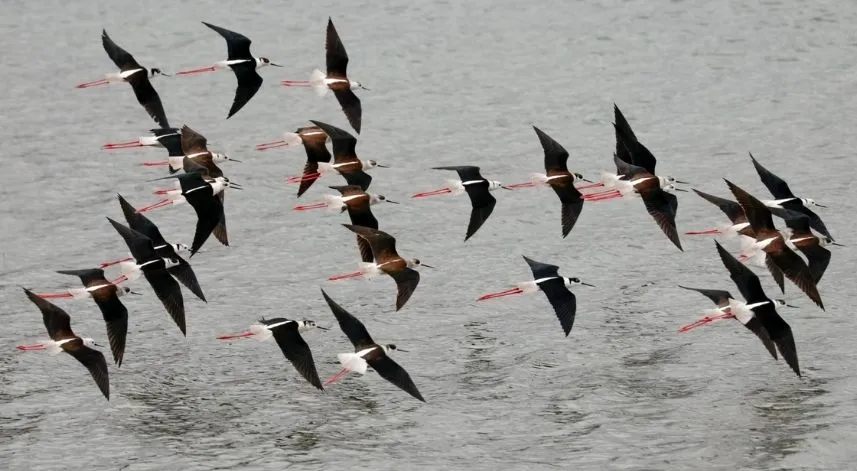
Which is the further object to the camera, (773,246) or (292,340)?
(773,246)

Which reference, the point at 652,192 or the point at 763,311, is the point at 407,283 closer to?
the point at 652,192

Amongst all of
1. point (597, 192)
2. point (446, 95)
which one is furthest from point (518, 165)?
point (446, 95)

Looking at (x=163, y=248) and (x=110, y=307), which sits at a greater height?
(x=163, y=248)

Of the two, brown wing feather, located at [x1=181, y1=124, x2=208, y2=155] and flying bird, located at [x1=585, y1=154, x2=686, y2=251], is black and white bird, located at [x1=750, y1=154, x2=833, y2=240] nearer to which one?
flying bird, located at [x1=585, y1=154, x2=686, y2=251]

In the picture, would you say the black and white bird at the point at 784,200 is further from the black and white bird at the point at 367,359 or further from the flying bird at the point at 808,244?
the black and white bird at the point at 367,359

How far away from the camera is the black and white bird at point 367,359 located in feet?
55.1

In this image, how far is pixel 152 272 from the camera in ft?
58.3

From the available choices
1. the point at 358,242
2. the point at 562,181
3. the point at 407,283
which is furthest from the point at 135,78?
the point at 562,181

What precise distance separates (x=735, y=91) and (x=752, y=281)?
10.6 m

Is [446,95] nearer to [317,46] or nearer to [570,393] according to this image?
[317,46]

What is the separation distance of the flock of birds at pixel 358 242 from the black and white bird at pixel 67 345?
0.03ft

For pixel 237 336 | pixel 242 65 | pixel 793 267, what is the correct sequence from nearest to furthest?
pixel 237 336, pixel 793 267, pixel 242 65

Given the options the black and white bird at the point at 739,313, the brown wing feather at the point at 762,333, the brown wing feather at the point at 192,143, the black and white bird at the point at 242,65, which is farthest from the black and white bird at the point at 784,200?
the brown wing feather at the point at 192,143

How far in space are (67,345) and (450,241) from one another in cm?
674
